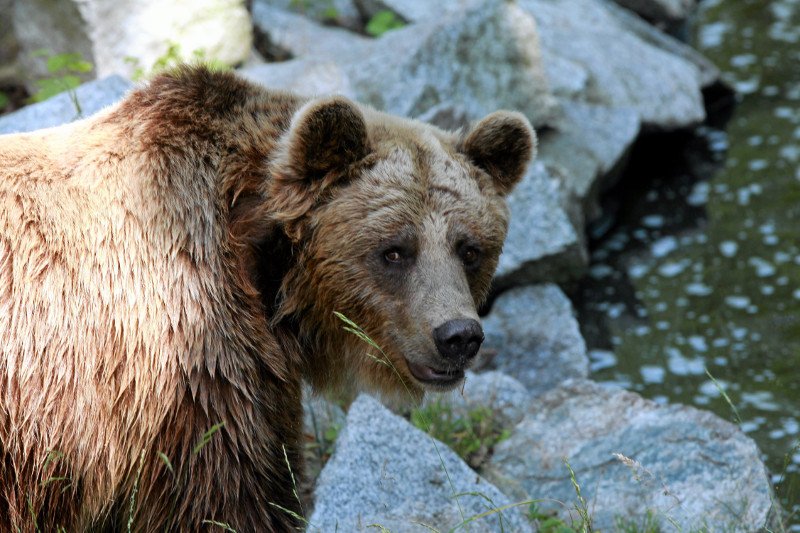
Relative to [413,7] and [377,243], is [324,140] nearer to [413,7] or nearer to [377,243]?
[377,243]

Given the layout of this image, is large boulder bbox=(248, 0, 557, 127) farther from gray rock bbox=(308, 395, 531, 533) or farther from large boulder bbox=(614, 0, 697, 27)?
large boulder bbox=(614, 0, 697, 27)

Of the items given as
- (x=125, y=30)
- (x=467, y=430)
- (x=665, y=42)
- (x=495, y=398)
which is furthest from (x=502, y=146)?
(x=665, y=42)

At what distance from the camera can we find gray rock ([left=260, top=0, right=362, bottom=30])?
1098 centimetres

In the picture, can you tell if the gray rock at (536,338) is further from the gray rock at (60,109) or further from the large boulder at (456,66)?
the gray rock at (60,109)

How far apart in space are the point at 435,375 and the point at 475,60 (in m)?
5.35

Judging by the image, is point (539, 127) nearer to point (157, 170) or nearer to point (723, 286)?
point (723, 286)

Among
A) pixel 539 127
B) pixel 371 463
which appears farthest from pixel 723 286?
pixel 371 463

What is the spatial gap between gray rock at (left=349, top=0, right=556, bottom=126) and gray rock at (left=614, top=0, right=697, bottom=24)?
4589 millimetres

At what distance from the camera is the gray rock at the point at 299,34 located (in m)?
10.1

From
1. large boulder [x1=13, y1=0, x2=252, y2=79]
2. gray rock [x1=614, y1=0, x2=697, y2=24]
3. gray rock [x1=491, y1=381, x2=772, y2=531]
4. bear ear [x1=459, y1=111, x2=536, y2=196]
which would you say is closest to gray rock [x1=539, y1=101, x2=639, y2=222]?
large boulder [x1=13, y1=0, x2=252, y2=79]

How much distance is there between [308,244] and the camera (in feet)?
14.3

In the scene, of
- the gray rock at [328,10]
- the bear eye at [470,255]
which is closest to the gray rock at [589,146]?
the gray rock at [328,10]

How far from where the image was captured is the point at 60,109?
650 cm

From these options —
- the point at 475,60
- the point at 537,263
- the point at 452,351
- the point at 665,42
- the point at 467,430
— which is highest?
the point at 452,351
